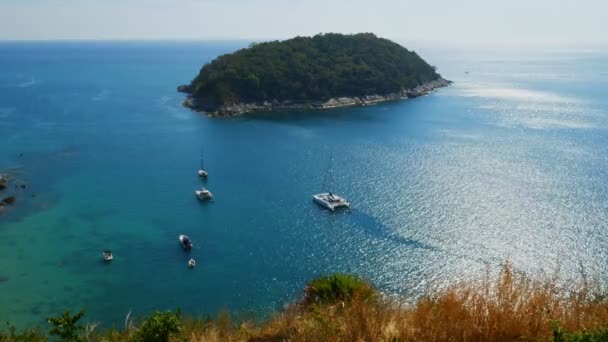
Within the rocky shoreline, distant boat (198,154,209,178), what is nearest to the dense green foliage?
the rocky shoreline

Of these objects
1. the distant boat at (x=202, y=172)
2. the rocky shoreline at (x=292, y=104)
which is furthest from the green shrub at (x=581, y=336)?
the rocky shoreline at (x=292, y=104)

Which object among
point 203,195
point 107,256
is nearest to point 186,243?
point 107,256

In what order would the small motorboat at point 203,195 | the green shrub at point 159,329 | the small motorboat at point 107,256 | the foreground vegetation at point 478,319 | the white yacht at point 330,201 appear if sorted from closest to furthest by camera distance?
the foreground vegetation at point 478,319
the green shrub at point 159,329
the small motorboat at point 107,256
the white yacht at point 330,201
the small motorboat at point 203,195

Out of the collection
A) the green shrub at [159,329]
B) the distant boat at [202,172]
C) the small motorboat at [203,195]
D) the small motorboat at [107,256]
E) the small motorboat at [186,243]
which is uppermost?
the green shrub at [159,329]

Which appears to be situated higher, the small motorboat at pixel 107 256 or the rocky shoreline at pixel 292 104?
the rocky shoreline at pixel 292 104

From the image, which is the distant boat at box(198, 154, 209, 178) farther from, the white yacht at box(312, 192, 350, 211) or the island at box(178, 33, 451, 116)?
the island at box(178, 33, 451, 116)

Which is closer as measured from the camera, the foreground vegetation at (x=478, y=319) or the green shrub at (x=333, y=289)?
the foreground vegetation at (x=478, y=319)

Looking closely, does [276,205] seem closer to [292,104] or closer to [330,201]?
[330,201]

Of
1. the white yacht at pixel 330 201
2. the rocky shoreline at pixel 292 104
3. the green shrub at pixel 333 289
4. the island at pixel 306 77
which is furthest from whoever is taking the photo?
the island at pixel 306 77

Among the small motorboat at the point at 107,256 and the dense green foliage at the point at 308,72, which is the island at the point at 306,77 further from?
the small motorboat at the point at 107,256
